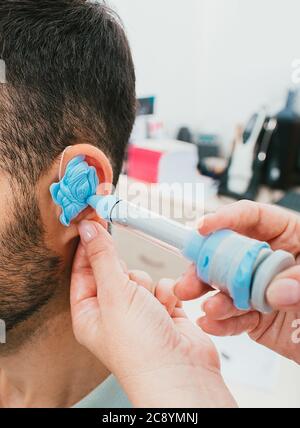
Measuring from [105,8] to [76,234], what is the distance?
1.25 ft

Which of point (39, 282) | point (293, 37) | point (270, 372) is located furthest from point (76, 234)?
point (293, 37)

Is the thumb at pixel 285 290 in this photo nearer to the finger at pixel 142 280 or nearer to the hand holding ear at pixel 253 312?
the hand holding ear at pixel 253 312

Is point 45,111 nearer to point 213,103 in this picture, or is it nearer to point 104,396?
point 104,396

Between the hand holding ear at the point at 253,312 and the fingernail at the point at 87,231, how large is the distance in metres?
0.17

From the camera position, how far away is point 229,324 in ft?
2.02

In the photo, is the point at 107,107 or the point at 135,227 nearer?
the point at 135,227

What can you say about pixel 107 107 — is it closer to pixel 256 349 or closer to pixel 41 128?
pixel 41 128

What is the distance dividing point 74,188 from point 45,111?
0.40ft

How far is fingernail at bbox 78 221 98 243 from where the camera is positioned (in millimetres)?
598

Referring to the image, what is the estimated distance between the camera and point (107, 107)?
0.63m

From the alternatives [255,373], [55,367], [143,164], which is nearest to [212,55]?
[143,164]

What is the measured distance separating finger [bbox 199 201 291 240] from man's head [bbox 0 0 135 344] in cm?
21

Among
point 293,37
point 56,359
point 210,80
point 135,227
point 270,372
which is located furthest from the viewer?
point 210,80

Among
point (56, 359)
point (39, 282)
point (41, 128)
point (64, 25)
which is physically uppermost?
point (64, 25)
